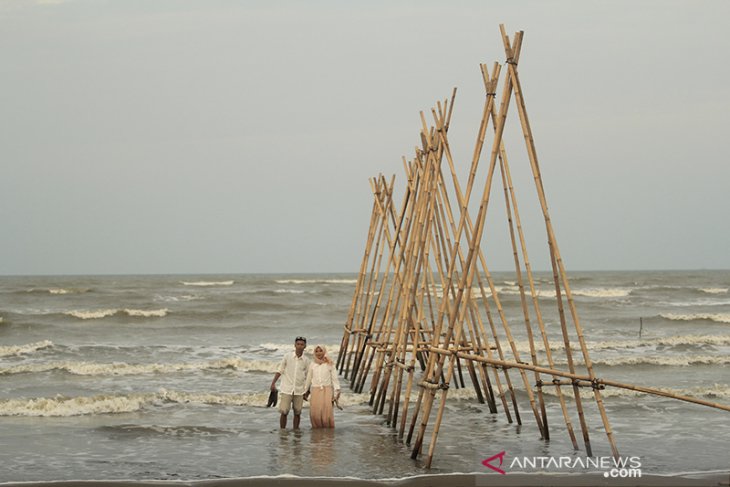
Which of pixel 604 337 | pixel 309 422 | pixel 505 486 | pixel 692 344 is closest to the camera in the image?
pixel 505 486

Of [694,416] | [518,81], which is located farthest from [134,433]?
[694,416]

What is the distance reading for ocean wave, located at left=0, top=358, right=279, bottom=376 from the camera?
18578 mm

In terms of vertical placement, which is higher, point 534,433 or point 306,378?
point 306,378

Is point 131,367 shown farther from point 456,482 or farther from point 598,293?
point 598,293

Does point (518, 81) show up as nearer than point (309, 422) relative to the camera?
Yes

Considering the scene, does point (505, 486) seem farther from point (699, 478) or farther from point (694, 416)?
point (694, 416)

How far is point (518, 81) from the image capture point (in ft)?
29.3

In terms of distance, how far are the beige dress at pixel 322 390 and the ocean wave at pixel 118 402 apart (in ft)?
7.91

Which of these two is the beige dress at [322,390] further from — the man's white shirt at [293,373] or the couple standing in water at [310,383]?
the man's white shirt at [293,373]

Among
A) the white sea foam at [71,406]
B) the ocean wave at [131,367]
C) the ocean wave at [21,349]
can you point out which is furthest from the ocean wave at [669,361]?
the ocean wave at [21,349]

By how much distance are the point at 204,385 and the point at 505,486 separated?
9850mm

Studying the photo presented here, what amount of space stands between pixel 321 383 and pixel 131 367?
30.6 ft

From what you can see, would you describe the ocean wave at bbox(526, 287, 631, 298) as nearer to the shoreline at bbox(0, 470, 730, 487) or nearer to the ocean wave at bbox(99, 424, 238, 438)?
the ocean wave at bbox(99, 424, 238, 438)

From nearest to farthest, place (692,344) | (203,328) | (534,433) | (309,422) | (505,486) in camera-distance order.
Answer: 1. (505,486)
2. (534,433)
3. (309,422)
4. (692,344)
5. (203,328)
